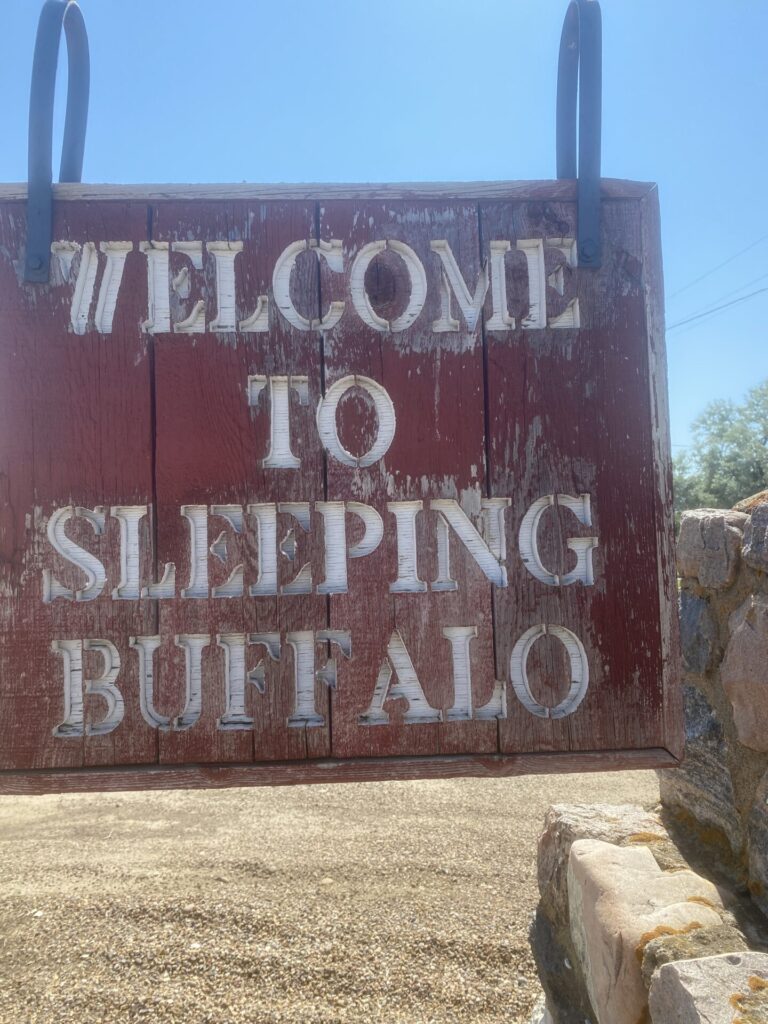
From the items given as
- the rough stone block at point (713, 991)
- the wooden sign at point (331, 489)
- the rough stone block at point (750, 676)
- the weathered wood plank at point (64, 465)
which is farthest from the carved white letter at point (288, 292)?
the rough stone block at point (713, 991)

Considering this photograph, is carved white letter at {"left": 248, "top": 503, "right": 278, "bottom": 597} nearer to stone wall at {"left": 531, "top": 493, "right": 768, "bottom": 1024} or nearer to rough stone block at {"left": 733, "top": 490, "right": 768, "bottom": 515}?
stone wall at {"left": 531, "top": 493, "right": 768, "bottom": 1024}

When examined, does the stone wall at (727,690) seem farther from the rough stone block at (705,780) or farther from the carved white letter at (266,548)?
the carved white letter at (266,548)

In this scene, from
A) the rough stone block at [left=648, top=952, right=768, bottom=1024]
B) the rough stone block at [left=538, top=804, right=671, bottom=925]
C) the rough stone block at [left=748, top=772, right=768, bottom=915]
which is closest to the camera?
the rough stone block at [left=648, top=952, right=768, bottom=1024]

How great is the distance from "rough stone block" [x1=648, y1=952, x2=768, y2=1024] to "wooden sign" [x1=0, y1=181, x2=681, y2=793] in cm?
33

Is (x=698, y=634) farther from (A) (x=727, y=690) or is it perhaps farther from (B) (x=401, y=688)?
(B) (x=401, y=688)

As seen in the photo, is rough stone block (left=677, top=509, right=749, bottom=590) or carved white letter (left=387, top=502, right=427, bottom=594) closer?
carved white letter (left=387, top=502, right=427, bottom=594)

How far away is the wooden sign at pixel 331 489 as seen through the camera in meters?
1.31

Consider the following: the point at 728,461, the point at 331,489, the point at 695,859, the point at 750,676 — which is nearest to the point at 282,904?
the point at 695,859

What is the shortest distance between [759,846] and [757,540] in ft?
2.14

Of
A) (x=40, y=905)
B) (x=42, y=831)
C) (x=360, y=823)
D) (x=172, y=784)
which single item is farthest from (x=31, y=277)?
(x=42, y=831)

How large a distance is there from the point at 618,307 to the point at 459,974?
294 centimetres

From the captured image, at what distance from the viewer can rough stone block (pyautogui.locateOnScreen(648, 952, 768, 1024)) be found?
1125 millimetres

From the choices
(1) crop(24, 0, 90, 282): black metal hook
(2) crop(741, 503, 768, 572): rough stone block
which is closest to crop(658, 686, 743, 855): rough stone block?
(2) crop(741, 503, 768, 572): rough stone block

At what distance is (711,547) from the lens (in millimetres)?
1903
